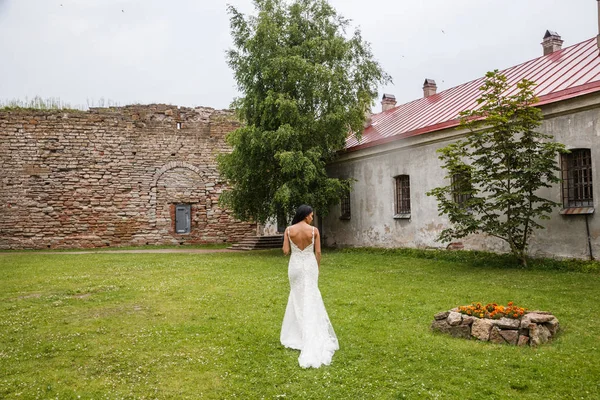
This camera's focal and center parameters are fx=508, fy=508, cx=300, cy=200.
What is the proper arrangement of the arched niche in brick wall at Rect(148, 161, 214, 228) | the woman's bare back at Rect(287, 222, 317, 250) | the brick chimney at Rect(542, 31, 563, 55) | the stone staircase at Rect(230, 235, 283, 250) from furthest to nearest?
the arched niche in brick wall at Rect(148, 161, 214, 228)
the stone staircase at Rect(230, 235, 283, 250)
the brick chimney at Rect(542, 31, 563, 55)
the woman's bare back at Rect(287, 222, 317, 250)

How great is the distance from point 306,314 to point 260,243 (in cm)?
1583

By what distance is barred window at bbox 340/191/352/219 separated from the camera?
19.9m

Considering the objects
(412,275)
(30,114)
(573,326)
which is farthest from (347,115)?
(30,114)

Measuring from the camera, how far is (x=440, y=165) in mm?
15172

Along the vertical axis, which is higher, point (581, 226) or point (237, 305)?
point (581, 226)

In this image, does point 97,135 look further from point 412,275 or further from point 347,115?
point 412,275

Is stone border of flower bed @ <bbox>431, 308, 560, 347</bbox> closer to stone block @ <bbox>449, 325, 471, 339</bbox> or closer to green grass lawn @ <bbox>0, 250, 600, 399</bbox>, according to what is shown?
stone block @ <bbox>449, 325, 471, 339</bbox>

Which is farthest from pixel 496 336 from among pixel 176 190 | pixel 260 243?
pixel 176 190

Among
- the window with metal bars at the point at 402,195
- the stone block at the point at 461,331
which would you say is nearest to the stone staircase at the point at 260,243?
the window with metal bars at the point at 402,195

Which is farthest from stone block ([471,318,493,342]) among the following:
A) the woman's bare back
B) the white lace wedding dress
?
the woman's bare back

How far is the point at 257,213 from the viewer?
18484 mm

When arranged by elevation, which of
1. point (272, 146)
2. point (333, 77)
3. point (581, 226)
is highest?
point (333, 77)

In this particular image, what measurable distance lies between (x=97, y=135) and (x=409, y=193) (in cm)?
1405

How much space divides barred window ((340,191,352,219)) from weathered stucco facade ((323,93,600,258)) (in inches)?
8.0
